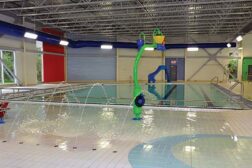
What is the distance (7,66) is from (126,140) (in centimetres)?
997

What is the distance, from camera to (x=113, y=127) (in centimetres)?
443

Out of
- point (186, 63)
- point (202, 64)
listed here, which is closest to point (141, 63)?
point (186, 63)

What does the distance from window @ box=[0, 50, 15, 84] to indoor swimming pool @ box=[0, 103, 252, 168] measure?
7.03 m

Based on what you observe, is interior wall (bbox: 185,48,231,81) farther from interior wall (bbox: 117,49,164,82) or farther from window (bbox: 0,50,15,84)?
window (bbox: 0,50,15,84)

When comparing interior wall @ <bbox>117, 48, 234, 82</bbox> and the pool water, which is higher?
interior wall @ <bbox>117, 48, 234, 82</bbox>

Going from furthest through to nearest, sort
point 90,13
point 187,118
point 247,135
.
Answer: point 90,13, point 187,118, point 247,135

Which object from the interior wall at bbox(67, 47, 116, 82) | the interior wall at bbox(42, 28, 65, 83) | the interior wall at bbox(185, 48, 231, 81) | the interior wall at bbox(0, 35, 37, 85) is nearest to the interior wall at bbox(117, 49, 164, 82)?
the interior wall at bbox(67, 47, 116, 82)

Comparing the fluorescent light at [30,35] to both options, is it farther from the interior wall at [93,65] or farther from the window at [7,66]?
the interior wall at [93,65]

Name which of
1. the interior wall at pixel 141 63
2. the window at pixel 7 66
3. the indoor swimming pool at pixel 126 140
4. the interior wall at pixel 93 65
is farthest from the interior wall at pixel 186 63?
the indoor swimming pool at pixel 126 140

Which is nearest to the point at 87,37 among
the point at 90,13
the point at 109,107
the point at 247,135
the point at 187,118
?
the point at 90,13

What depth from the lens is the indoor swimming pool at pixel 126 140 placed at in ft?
9.26

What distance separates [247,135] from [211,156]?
4.29ft

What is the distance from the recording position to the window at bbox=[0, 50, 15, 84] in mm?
11766

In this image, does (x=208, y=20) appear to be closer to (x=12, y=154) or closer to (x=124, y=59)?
(x=124, y=59)
